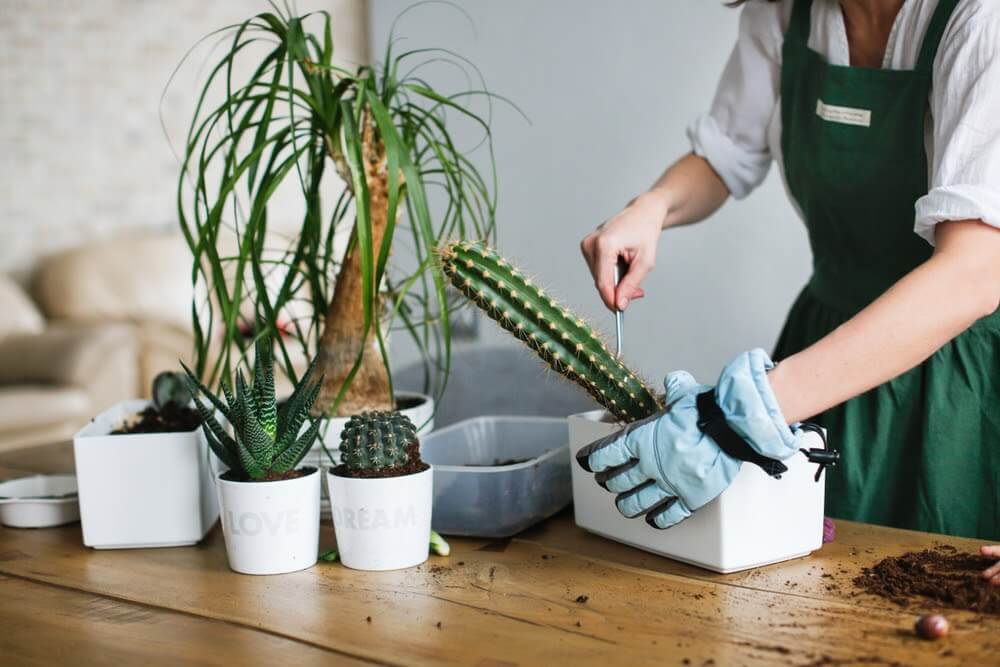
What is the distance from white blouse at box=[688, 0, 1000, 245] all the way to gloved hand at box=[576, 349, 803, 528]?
29 cm

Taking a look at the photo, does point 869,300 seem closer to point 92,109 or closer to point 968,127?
point 968,127

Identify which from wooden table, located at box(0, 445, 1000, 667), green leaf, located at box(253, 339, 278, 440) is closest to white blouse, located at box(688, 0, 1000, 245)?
wooden table, located at box(0, 445, 1000, 667)

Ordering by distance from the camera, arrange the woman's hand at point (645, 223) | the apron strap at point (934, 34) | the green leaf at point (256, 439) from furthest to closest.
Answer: the woman's hand at point (645, 223)
the apron strap at point (934, 34)
the green leaf at point (256, 439)

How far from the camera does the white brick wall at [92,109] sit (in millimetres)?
4695

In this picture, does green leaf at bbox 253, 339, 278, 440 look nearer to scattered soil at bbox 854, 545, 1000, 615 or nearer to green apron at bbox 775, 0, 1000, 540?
scattered soil at bbox 854, 545, 1000, 615

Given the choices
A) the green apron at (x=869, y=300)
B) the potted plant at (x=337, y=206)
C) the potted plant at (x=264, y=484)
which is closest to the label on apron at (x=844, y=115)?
the green apron at (x=869, y=300)

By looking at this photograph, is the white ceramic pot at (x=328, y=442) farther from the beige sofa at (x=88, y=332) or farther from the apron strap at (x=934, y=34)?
the beige sofa at (x=88, y=332)

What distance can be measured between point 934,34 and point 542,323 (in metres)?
0.60

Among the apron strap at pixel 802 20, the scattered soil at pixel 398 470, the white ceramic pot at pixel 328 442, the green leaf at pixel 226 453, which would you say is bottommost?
the white ceramic pot at pixel 328 442

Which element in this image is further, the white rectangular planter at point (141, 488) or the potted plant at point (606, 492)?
the white rectangular planter at point (141, 488)

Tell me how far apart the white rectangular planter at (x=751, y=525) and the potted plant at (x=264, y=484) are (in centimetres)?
35

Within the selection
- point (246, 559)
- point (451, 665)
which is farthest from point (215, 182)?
point (451, 665)

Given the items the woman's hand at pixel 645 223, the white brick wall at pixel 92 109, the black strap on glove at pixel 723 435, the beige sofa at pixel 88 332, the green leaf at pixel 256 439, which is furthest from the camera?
the white brick wall at pixel 92 109

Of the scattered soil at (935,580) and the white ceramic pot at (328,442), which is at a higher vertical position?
the white ceramic pot at (328,442)
